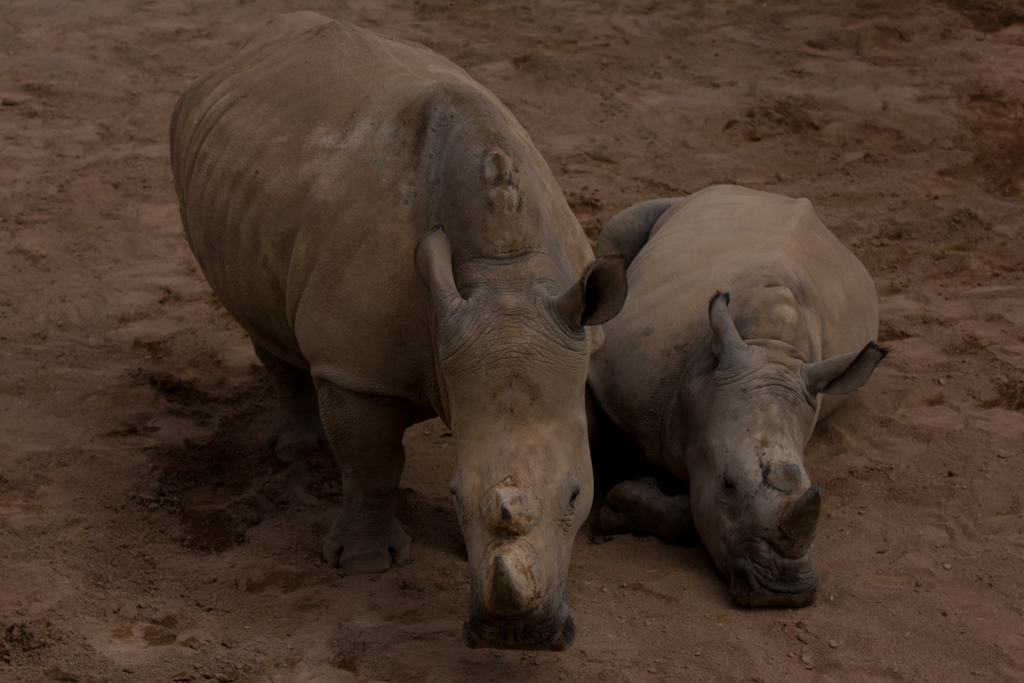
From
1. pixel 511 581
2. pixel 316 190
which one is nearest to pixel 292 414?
pixel 316 190

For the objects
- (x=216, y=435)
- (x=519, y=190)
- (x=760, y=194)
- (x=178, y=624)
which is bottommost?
(x=216, y=435)

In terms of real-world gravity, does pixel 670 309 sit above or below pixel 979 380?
above

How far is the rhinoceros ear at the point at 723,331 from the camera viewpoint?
415cm

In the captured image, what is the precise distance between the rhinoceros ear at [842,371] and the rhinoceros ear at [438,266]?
1605mm

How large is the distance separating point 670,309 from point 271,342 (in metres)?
1.74

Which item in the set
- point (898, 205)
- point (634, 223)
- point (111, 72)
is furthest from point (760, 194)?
point (111, 72)

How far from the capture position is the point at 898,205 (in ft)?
Answer: 24.6

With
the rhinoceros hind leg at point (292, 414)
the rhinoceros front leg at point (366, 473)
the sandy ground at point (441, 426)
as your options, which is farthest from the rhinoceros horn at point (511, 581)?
the rhinoceros hind leg at point (292, 414)

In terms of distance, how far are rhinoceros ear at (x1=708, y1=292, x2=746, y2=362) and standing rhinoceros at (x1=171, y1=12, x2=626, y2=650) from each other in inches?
26.3

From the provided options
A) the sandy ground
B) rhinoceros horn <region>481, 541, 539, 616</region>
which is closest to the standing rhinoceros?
→ rhinoceros horn <region>481, 541, 539, 616</region>

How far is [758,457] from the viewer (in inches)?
152

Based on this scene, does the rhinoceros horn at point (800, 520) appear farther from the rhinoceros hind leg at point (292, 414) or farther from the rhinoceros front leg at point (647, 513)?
the rhinoceros hind leg at point (292, 414)

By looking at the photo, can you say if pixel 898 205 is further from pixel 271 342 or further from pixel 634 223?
pixel 271 342

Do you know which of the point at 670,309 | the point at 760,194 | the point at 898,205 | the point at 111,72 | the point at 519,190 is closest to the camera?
the point at 519,190
